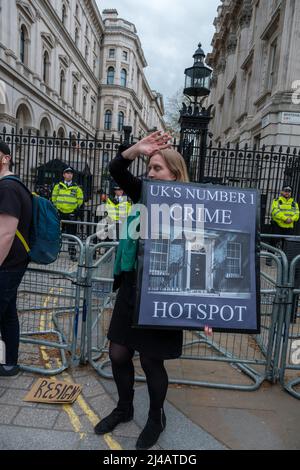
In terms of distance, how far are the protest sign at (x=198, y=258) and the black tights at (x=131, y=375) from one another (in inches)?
11.7

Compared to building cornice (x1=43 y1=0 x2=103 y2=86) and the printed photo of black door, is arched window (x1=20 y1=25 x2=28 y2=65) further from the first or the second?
the printed photo of black door

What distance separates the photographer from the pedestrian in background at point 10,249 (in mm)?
2693

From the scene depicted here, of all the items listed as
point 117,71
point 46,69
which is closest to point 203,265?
point 46,69

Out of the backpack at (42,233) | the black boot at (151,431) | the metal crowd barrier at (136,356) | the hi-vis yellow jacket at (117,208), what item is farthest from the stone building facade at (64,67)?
the black boot at (151,431)

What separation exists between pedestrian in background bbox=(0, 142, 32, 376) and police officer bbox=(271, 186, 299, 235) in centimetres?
716

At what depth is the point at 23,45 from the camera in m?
26.0

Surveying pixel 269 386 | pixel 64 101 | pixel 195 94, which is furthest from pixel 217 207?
pixel 64 101

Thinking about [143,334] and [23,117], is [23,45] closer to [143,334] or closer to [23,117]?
[23,117]

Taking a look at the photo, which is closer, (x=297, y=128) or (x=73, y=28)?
(x=297, y=128)

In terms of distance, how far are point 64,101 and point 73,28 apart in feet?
28.6

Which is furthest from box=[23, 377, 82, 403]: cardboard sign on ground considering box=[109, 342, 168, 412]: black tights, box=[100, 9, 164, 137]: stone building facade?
box=[100, 9, 164, 137]: stone building facade

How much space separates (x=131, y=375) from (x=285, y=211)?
23.5ft

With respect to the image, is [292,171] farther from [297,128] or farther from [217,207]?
[217,207]
